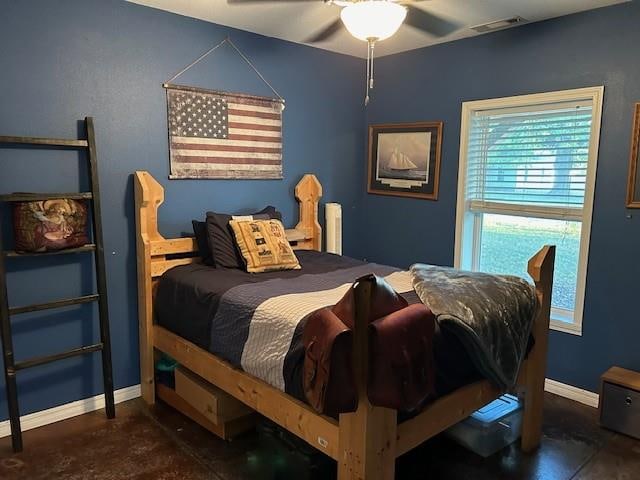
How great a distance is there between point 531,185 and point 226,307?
226 cm

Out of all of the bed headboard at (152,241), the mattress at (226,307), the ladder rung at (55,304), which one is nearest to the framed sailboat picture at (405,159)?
the mattress at (226,307)

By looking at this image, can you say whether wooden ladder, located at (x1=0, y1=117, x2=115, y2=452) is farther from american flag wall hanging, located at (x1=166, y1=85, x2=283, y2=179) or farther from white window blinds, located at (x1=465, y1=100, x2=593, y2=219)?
white window blinds, located at (x1=465, y1=100, x2=593, y2=219)

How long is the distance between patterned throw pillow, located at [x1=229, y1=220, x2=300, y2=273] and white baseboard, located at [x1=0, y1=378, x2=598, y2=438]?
1160 mm

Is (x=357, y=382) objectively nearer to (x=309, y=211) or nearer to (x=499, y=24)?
(x=309, y=211)

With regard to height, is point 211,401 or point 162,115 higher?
point 162,115

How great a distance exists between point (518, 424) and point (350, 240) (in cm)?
214

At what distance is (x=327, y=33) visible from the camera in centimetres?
336

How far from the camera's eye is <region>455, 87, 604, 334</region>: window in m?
3.02

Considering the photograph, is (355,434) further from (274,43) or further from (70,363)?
(274,43)

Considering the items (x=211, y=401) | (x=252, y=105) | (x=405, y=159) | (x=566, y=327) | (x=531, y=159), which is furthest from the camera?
(x=405, y=159)

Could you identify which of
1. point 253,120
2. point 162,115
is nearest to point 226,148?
point 253,120

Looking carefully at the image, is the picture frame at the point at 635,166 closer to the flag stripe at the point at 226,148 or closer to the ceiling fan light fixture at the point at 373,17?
the ceiling fan light fixture at the point at 373,17

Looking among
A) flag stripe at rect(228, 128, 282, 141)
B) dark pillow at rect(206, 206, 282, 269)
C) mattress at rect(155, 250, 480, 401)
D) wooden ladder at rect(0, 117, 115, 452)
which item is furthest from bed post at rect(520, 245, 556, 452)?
wooden ladder at rect(0, 117, 115, 452)

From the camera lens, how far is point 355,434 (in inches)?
65.6
